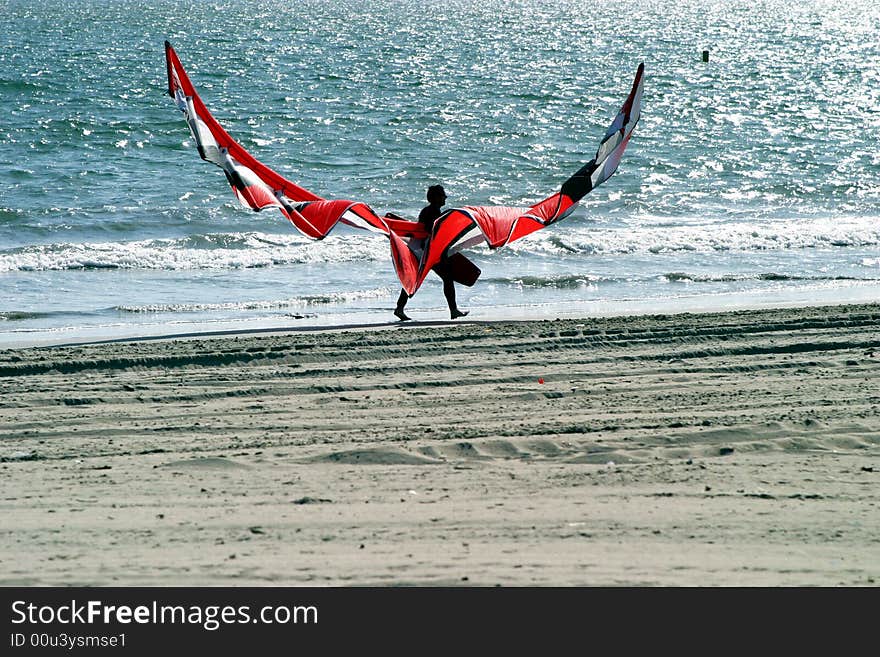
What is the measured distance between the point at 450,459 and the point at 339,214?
4592 mm

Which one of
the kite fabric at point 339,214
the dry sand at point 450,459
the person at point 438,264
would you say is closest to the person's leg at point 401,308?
the person at point 438,264

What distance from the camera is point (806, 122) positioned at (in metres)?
29.0

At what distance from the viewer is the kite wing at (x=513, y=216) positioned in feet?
32.2

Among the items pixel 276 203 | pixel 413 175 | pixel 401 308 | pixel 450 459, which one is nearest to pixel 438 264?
pixel 401 308

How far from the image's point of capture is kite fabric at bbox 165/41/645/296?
9.62 meters

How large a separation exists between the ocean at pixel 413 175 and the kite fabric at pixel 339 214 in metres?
0.81

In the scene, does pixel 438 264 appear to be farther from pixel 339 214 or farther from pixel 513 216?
pixel 339 214

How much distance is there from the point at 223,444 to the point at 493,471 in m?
1.49

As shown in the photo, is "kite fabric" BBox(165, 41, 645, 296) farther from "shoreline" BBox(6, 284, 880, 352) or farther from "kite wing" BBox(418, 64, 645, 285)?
"shoreline" BBox(6, 284, 880, 352)

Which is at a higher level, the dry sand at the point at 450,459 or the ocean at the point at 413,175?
the ocean at the point at 413,175

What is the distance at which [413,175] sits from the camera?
68.2 feet

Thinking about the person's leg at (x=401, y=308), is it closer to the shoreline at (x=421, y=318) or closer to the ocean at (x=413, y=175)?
the shoreline at (x=421, y=318)

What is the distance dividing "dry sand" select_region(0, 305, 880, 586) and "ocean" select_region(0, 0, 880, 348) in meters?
2.45
